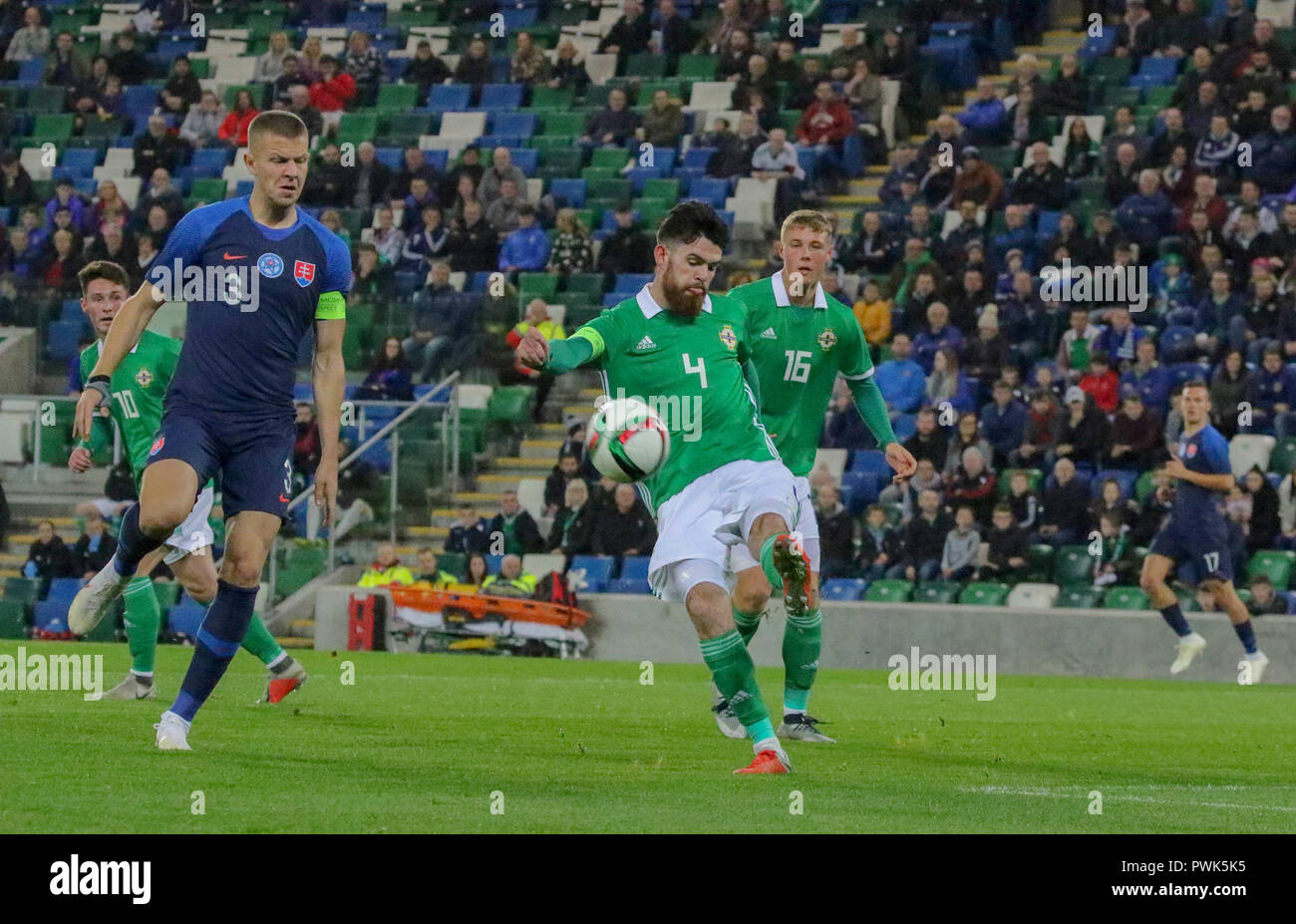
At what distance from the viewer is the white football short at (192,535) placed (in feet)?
37.1

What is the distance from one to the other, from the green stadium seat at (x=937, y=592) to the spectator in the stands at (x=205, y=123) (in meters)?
12.7

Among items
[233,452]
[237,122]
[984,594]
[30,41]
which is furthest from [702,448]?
[30,41]

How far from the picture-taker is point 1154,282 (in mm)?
21344

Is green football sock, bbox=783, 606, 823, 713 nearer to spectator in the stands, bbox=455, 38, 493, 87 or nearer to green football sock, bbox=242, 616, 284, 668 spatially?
green football sock, bbox=242, 616, 284, 668

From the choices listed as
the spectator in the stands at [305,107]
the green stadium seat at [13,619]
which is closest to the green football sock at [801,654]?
the green stadium seat at [13,619]

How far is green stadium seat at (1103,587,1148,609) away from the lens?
63.5 ft

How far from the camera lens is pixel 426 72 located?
28594 mm

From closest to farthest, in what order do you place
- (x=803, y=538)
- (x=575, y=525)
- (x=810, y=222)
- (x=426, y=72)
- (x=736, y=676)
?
(x=736, y=676), (x=803, y=538), (x=810, y=222), (x=575, y=525), (x=426, y=72)

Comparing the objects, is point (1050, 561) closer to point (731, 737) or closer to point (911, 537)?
point (911, 537)

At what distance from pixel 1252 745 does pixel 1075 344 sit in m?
9.81

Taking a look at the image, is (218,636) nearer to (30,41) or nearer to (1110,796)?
(1110,796)

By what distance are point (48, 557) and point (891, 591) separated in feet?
27.3

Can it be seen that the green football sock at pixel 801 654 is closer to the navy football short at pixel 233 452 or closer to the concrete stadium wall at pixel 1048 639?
the navy football short at pixel 233 452

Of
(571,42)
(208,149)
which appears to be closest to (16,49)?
(208,149)
